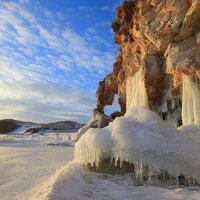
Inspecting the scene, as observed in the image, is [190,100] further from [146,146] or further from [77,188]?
[77,188]

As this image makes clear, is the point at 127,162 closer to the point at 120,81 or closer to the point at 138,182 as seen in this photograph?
the point at 138,182

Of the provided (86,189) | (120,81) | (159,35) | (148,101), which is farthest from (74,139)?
(86,189)

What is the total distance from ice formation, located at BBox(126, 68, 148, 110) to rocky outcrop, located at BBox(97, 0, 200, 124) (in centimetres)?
30

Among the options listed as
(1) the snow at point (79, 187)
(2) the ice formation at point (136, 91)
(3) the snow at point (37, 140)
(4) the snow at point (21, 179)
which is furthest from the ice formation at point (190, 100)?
(3) the snow at point (37, 140)

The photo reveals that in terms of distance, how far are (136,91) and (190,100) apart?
398 centimetres

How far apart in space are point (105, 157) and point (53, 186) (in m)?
2.72

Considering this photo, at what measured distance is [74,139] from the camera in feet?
88.8

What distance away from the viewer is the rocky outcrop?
39.3 feet

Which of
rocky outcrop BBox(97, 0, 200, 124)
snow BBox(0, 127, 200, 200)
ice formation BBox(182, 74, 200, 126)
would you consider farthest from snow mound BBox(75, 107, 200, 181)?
rocky outcrop BBox(97, 0, 200, 124)

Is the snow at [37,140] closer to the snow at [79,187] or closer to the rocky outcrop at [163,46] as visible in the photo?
the rocky outcrop at [163,46]

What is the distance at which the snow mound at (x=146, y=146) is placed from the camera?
8.10 m

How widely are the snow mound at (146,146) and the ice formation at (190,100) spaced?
9.05 feet

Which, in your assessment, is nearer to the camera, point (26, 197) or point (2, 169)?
point (26, 197)

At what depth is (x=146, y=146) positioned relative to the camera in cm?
826
